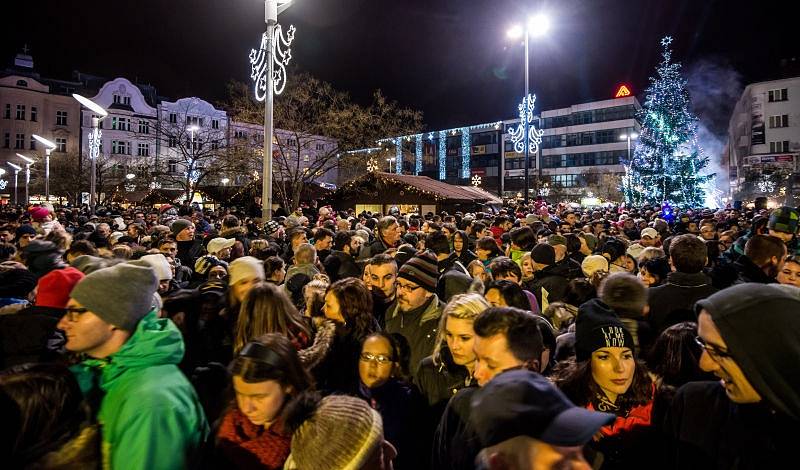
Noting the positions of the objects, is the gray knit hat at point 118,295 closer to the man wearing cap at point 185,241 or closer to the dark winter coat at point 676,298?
the dark winter coat at point 676,298

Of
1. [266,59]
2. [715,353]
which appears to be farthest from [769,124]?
[715,353]

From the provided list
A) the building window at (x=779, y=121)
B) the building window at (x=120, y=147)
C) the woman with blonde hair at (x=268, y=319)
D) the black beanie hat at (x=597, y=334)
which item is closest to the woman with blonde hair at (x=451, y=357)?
the black beanie hat at (x=597, y=334)

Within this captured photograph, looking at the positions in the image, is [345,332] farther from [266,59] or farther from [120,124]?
[120,124]

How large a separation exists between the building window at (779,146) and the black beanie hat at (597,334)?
7642 cm

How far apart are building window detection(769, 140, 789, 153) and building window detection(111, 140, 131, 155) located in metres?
80.2

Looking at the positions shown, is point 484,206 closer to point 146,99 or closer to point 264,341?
point 264,341

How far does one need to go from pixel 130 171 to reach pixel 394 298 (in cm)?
4221

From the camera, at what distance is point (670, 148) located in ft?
115

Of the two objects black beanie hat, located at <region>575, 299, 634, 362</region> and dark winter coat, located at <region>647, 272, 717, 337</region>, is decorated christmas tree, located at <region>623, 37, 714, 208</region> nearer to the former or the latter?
dark winter coat, located at <region>647, 272, 717, 337</region>

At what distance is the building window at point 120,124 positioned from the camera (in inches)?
2271

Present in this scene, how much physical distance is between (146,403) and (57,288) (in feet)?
6.42

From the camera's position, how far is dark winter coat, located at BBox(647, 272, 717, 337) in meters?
4.21

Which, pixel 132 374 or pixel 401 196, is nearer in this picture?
pixel 132 374

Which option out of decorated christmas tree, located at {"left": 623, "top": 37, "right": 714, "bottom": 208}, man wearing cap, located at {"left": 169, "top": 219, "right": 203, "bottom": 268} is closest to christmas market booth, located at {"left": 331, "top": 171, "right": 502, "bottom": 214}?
decorated christmas tree, located at {"left": 623, "top": 37, "right": 714, "bottom": 208}
